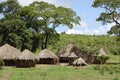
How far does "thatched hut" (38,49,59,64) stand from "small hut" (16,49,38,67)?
5666 millimetres

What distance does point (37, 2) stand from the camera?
59.6 meters

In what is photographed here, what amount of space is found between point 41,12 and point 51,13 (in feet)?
5.76

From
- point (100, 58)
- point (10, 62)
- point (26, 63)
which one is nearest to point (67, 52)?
point (100, 58)

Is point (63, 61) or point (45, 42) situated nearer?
point (63, 61)

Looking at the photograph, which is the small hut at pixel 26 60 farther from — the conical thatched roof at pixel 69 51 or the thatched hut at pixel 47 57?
the conical thatched roof at pixel 69 51

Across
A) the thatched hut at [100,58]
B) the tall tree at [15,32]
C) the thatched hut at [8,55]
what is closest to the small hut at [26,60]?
the thatched hut at [8,55]

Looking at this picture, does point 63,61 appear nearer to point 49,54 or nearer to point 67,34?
point 49,54

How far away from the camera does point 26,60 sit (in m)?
46.3

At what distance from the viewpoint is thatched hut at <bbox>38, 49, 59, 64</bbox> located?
171 ft

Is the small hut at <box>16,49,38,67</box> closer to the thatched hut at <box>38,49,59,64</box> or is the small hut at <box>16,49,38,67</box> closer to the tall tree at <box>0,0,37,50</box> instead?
the thatched hut at <box>38,49,59,64</box>

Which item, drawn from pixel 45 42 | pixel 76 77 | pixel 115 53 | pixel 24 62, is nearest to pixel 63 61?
pixel 45 42

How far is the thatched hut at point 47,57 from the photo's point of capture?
A: 2052 inches

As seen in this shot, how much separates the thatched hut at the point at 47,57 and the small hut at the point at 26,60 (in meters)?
5.67

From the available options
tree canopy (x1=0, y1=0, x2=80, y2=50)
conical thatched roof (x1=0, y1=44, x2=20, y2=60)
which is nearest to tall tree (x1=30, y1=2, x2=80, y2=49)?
tree canopy (x1=0, y1=0, x2=80, y2=50)
